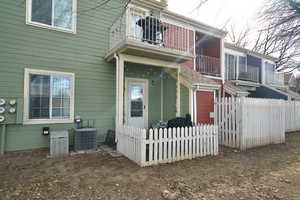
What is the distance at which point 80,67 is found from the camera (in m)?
6.48

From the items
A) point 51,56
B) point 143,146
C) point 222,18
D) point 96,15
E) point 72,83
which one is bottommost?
point 143,146

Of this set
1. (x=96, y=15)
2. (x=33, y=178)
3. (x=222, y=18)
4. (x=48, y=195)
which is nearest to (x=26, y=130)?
(x=33, y=178)

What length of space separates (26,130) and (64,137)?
4.28 feet

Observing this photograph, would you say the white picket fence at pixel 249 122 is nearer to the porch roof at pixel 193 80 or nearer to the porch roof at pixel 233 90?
the porch roof at pixel 193 80

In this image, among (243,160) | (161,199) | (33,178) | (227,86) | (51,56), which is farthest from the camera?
(227,86)

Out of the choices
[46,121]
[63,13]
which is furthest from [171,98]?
[63,13]

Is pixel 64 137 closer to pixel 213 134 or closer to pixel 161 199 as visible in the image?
pixel 161 199

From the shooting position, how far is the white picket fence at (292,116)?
10758mm

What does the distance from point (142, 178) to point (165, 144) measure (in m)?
1.26

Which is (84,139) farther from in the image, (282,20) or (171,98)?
(282,20)

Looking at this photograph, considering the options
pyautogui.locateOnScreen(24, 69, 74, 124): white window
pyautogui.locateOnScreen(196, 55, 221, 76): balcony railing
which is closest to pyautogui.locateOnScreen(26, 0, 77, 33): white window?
pyautogui.locateOnScreen(24, 69, 74, 124): white window

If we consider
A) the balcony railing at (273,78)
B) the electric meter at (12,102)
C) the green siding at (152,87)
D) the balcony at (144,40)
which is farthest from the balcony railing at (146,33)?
the balcony railing at (273,78)

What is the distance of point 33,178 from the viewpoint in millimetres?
3533

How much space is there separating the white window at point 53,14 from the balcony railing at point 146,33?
1.55 m
